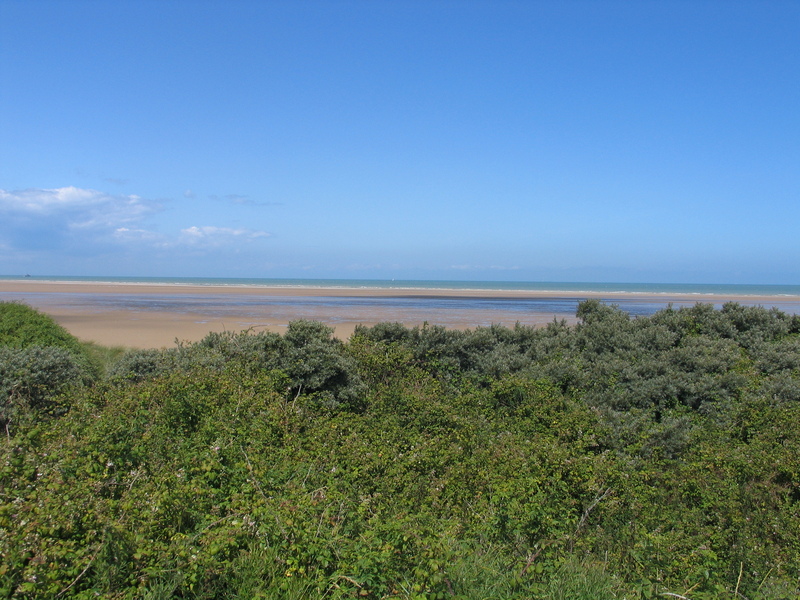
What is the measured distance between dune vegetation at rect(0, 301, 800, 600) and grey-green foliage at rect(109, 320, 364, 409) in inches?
1.9

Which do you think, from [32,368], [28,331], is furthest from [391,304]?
[32,368]

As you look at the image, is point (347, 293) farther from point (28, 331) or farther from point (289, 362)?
point (289, 362)

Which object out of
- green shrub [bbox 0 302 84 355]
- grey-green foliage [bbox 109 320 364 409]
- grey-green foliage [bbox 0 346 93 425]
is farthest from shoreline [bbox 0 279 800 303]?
grey-green foliage [bbox 0 346 93 425]

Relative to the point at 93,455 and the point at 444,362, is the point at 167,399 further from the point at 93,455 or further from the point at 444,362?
the point at 444,362

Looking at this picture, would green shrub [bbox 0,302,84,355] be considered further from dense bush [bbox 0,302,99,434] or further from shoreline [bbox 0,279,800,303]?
shoreline [bbox 0,279,800,303]

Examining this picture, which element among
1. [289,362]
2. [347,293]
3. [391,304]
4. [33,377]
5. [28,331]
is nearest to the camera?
[33,377]

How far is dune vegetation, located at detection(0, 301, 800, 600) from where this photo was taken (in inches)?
147

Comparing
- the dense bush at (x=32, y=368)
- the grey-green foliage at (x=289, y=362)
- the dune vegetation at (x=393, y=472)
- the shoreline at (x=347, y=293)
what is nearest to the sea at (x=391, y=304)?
the shoreline at (x=347, y=293)

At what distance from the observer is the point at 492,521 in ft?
15.5

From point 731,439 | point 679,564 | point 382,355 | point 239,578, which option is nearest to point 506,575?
point 679,564

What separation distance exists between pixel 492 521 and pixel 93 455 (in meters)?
3.59

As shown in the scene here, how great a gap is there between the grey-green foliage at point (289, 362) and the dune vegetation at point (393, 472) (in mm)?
48

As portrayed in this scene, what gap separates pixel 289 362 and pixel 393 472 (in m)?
4.19

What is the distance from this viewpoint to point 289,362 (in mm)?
9539
